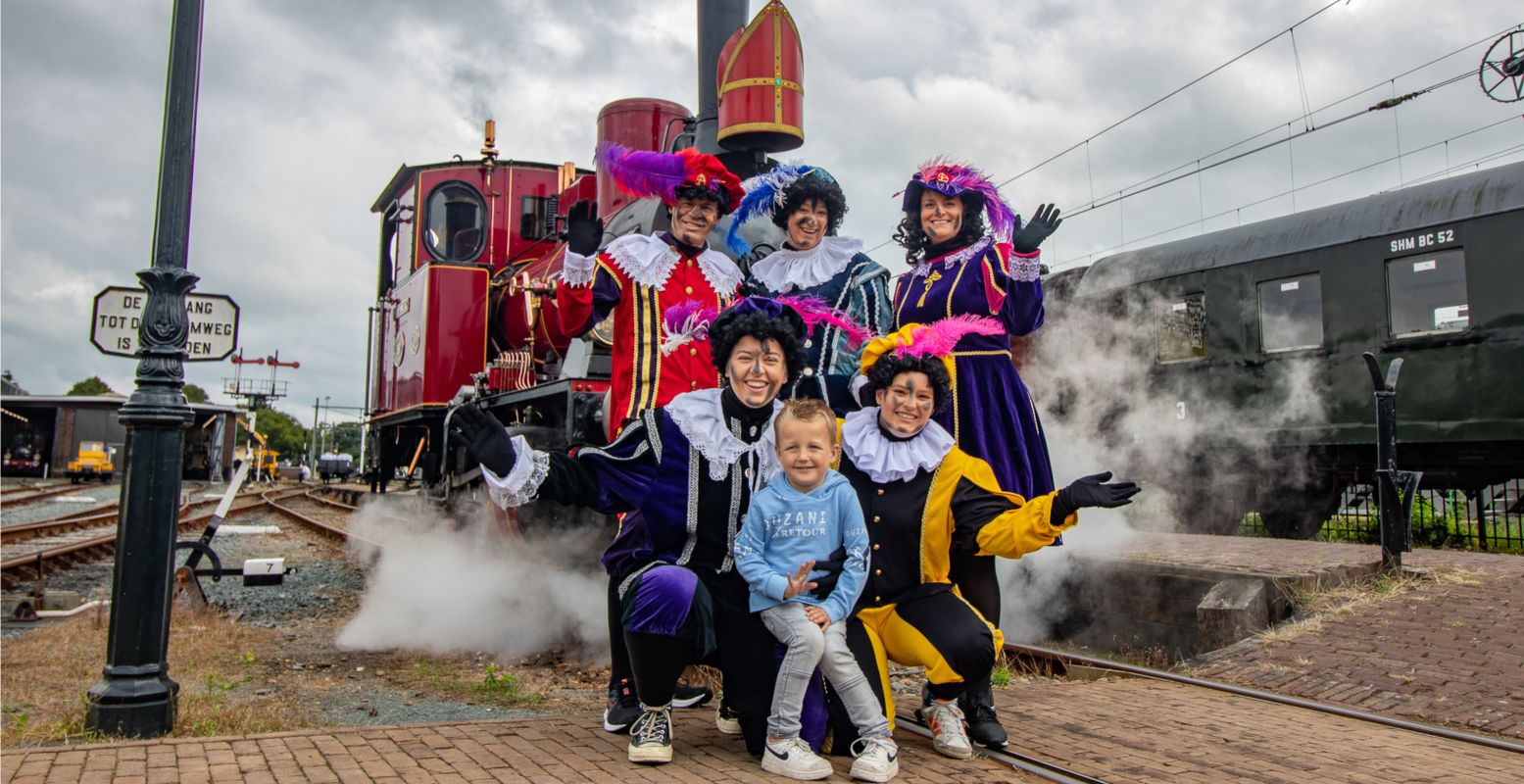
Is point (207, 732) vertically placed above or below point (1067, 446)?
below

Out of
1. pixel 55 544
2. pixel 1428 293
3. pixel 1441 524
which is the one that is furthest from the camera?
pixel 55 544

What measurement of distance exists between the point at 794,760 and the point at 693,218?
194 centimetres

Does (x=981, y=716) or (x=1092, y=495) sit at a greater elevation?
(x=1092, y=495)

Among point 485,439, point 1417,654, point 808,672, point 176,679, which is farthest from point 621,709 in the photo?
point 1417,654

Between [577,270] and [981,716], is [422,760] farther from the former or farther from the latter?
[577,270]

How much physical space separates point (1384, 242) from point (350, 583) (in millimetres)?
9085

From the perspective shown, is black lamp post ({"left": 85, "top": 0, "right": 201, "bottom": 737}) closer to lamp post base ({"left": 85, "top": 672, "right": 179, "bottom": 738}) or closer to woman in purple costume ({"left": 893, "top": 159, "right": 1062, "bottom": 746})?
lamp post base ({"left": 85, "top": 672, "right": 179, "bottom": 738})

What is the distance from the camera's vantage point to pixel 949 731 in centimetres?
308

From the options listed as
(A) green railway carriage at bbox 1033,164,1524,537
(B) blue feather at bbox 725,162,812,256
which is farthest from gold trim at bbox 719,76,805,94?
(A) green railway carriage at bbox 1033,164,1524,537

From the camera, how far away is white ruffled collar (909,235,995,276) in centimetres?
359

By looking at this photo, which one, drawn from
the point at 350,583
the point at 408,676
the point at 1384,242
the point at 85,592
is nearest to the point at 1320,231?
the point at 1384,242

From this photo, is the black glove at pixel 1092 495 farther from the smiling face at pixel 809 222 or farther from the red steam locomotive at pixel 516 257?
the red steam locomotive at pixel 516 257

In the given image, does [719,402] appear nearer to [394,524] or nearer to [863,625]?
[863,625]

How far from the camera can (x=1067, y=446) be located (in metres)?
9.97
